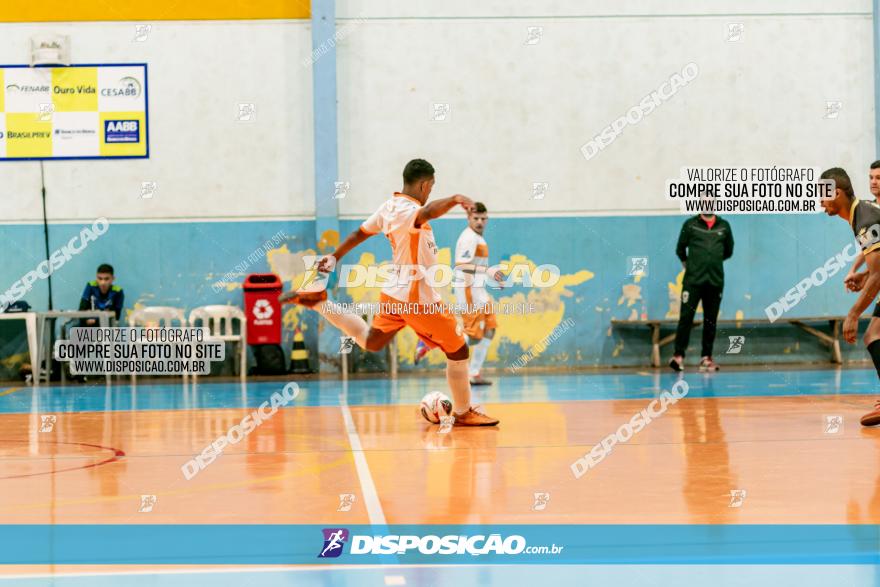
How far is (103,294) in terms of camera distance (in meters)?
18.0

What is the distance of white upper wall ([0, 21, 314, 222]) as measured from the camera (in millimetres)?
18500

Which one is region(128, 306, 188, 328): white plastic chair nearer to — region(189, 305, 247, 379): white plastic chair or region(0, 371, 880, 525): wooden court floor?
region(189, 305, 247, 379): white plastic chair

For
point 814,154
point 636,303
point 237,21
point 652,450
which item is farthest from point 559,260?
point 652,450

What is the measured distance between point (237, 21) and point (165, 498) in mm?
13615

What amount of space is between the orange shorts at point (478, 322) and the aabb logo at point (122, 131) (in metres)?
7.14

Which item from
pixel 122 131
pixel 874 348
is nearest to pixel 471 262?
pixel 874 348

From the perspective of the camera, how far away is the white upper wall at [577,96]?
18.8m

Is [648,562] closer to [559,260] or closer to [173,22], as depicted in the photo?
[559,260]

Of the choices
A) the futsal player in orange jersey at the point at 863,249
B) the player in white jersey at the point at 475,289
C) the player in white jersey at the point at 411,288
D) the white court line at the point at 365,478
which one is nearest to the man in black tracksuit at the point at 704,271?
the player in white jersey at the point at 475,289

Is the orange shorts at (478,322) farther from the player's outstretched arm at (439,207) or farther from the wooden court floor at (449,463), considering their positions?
the player's outstretched arm at (439,207)

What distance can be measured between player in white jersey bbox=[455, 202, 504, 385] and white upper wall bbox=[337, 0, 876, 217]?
11.2 feet

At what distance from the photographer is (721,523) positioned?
5.60m

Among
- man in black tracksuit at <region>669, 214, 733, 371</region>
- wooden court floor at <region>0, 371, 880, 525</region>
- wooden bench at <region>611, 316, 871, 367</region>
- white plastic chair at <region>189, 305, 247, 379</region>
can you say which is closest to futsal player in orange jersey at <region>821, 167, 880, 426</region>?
wooden court floor at <region>0, 371, 880, 525</region>

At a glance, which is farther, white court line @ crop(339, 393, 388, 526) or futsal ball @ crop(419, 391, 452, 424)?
futsal ball @ crop(419, 391, 452, 424)
